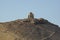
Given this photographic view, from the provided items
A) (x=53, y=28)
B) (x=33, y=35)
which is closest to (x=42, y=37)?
(x=33, y=35)

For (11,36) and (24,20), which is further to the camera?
(24,20)

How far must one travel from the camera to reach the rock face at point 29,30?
13.8 m

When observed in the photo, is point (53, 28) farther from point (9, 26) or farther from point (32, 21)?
point (9, 26)

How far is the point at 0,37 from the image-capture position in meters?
14.0

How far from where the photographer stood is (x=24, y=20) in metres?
15.1

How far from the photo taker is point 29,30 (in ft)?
46.8

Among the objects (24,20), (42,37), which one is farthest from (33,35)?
(24,20)

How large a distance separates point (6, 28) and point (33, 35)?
58.3 inches

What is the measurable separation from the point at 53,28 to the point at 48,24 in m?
0.51

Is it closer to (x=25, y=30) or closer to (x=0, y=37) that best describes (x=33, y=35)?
(x=25, y=30)

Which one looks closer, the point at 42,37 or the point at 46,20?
the point at 42,37

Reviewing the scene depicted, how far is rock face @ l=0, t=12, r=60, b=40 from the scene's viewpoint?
13.8m

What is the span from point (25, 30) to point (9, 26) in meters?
0.92

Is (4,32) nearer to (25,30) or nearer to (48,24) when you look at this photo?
(25,30)
